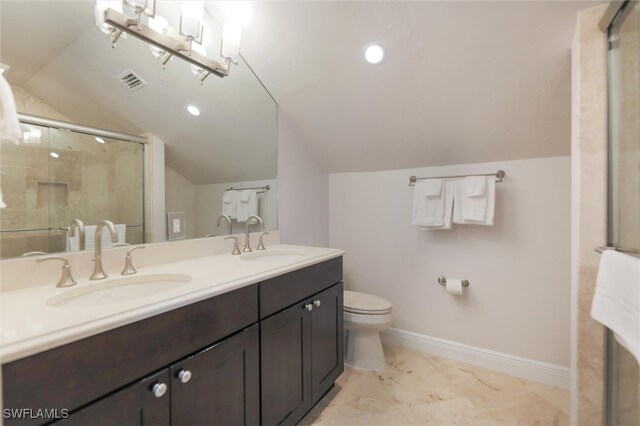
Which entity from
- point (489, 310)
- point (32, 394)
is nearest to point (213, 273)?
point (32, 394)

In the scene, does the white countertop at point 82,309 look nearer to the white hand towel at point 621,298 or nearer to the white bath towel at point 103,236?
the white bath towel at point 103,236

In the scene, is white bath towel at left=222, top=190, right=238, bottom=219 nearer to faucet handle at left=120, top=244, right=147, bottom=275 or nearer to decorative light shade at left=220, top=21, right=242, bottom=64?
faucet handle at left=120, top=244, right=147, bottom=275

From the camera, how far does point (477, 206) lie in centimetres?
189

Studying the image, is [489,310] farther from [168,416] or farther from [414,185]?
[168,416]

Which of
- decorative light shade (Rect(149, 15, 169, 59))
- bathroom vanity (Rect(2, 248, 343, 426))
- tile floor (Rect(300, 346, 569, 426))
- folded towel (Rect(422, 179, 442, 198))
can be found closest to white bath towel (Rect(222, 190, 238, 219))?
bathroom vanity (Rect(2, 248, 343, 426))

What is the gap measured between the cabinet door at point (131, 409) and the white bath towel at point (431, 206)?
180cm

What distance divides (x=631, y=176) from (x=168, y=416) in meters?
1.79

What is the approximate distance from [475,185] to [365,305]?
1.11 m

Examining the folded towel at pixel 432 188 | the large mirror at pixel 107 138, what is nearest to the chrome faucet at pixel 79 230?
the large mirror at pixel 107 138

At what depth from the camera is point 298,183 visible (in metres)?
2.25

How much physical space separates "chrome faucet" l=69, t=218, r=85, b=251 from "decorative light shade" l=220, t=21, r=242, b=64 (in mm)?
1061

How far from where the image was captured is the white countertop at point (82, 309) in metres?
0.61

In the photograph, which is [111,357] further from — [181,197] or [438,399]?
[438,399]

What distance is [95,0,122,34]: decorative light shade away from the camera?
111cm
